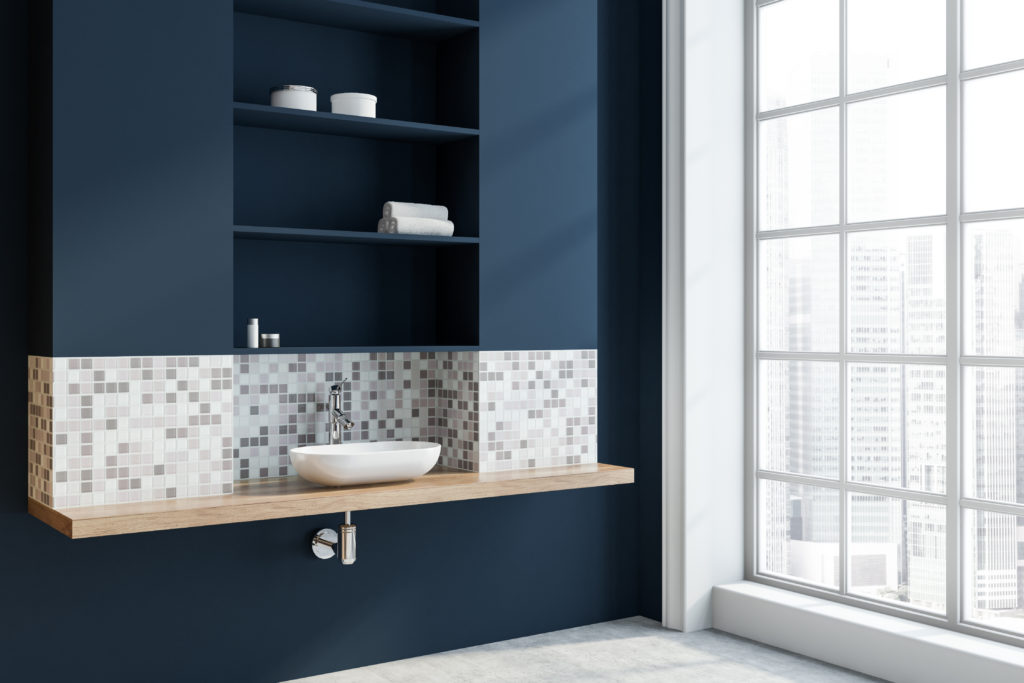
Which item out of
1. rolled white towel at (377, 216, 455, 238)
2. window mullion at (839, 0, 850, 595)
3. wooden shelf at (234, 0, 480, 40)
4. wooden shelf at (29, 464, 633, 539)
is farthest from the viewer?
window mullion at (839, 0, 850, 595)

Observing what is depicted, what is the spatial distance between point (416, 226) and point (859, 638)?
2172mm

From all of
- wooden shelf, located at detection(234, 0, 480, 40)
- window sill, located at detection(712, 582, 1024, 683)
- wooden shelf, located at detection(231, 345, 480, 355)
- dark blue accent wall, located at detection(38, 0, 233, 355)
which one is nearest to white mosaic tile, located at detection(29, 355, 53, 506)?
dark blue accent wall, located at detection(38, 0, 233, 355)

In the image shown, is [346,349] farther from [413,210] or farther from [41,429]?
[41,429]

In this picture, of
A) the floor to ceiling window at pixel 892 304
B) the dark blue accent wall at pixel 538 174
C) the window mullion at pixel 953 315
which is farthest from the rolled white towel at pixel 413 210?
the window mullion at pixel 953 315

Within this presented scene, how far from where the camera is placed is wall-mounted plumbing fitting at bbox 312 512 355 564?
3.41 meters

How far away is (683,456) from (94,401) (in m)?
2.31

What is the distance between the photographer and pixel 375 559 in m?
3.62

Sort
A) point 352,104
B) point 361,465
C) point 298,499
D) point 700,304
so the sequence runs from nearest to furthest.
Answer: point 298,499 < point 361,465 < point 352,104 < point 700,304

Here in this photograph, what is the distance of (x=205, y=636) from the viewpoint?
3271mm

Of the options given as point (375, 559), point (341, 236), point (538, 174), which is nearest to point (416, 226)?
point (341, 236)

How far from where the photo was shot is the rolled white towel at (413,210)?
334cm

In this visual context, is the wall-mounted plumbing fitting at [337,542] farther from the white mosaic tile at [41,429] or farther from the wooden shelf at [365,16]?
the wooden shelf at [365,16]

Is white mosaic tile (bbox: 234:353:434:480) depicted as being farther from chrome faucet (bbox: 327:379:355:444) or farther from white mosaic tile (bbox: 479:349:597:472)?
white mosaic tile (bbox: 479:349:597:472)

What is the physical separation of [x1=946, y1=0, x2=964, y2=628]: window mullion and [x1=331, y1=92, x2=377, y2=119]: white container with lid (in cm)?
201
